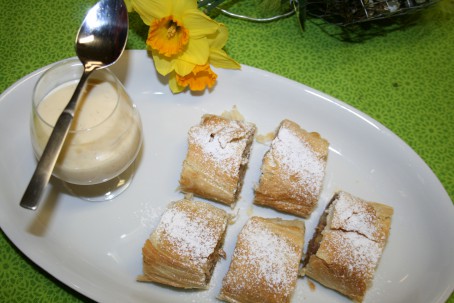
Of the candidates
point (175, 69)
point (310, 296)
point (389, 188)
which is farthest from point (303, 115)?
point (310, 296)

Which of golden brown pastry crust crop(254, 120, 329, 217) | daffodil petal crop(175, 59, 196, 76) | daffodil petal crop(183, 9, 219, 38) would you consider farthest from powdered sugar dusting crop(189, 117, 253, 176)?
daffodil petal crop(183, 9, 219, 38)

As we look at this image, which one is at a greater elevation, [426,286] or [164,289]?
[426,286]

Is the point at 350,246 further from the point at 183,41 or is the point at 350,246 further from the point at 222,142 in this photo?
the point at 183,41

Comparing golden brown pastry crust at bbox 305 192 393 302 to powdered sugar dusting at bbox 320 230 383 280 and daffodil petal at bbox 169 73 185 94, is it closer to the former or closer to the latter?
powdered sugar dusting at bbox 320 230 383 280

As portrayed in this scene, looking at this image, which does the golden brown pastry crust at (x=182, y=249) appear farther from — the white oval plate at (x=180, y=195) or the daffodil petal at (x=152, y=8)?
the daffodil petal at (x=152, y=8)

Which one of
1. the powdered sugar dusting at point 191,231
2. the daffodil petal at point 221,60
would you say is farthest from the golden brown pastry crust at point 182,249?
the daffodil petal at point 221,60

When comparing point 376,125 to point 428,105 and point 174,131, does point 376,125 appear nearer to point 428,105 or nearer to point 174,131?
point 428,105

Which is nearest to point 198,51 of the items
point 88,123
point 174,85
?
point 174,85
